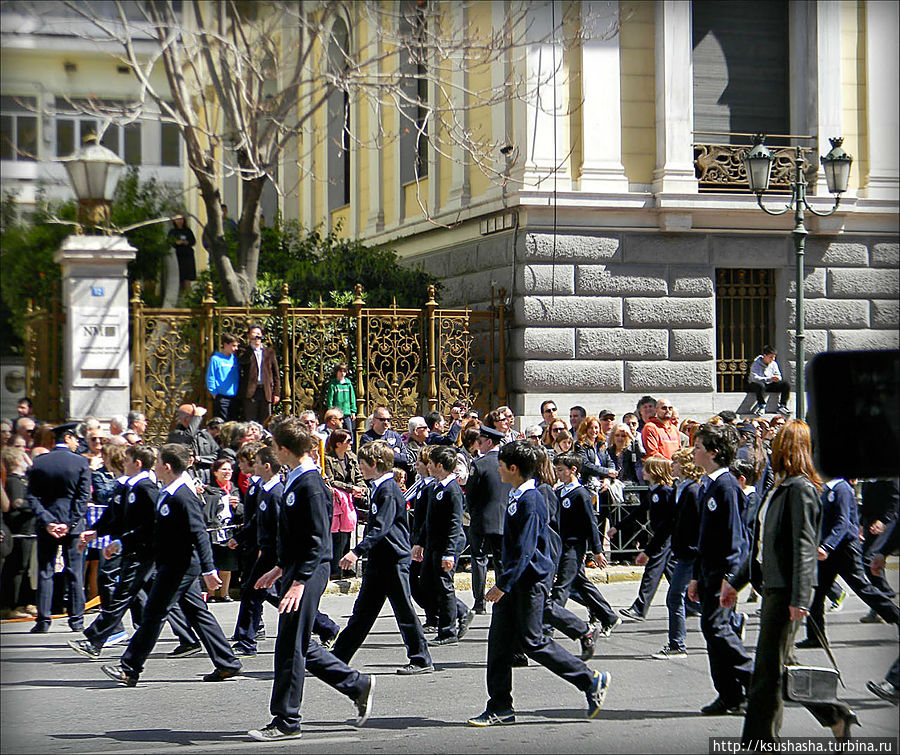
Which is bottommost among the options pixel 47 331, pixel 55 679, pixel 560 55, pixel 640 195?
pixel 55 679

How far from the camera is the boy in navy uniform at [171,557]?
892 cm

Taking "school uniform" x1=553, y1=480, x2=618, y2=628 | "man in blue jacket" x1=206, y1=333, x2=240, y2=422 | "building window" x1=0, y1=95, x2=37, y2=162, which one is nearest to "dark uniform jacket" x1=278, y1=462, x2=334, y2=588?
"school uniform" x1=553, y1=480, x2=618, y2=628

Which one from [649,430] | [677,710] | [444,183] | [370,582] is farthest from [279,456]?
[444,183]

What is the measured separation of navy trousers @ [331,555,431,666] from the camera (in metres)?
9.05

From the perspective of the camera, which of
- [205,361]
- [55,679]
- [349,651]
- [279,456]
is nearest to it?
[279,456]

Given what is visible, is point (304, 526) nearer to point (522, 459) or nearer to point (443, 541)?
point (522, 459)

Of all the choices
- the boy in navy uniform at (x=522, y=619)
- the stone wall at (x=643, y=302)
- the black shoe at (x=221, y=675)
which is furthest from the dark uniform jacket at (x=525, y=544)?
the stone wall at (x=643, y=302)

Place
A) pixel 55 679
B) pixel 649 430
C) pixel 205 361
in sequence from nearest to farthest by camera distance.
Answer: pixel 55 679 → pixel 649 430 → pixel 205 361

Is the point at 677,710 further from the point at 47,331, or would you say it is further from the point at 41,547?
the point at 47,331

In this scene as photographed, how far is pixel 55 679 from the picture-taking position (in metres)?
9.66

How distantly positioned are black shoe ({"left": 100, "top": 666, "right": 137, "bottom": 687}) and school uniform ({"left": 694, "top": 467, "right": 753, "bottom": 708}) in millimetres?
3882

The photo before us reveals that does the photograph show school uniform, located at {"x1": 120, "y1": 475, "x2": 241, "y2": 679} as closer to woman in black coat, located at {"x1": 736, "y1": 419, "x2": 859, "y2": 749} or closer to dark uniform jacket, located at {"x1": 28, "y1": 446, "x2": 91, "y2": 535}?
dark uniform jacket, located at {"x1": 28, "y1": 446, "x2": 91, "y2": 535}

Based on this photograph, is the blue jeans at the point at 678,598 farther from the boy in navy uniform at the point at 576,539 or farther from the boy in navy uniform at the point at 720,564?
the boy in navy uniform at the point at 720,564

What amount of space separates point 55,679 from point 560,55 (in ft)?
40.8
